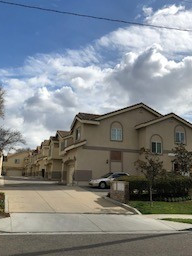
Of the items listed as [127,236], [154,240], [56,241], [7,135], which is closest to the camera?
[56,241]

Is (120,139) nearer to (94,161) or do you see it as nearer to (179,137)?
(94,161)

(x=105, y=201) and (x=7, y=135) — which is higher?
(x=7, y=135)

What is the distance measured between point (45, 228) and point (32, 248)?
377cm

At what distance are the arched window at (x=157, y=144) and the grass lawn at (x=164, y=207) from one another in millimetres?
16420

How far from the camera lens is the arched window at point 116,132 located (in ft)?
126

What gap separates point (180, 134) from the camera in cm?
3981

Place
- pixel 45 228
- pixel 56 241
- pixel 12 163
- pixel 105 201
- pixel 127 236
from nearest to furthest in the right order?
pixel 56 241 → pixel 127 236 → pixel 45 228 → pixel 105 201 → pixel 12 163

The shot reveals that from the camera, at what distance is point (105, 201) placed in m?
22.5

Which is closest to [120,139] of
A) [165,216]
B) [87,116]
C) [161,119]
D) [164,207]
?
[87,116]

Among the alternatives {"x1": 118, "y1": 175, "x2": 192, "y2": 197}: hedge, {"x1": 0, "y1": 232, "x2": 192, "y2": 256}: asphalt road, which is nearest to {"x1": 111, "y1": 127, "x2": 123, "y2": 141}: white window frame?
{"x1": 118, "y1": 175, "x2": 192, "y2": 197}: hedge

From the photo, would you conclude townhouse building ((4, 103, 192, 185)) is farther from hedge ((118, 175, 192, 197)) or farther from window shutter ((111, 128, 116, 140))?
hedge ((118, 175, 192, 197))

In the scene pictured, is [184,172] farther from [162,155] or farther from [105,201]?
[162,155]

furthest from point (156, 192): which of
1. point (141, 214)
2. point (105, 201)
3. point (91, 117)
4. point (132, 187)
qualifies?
point (91, 117)

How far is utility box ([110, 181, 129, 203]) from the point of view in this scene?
21562 mm
